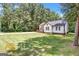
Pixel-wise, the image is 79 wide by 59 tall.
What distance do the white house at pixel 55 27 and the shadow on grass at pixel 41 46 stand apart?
0.05m

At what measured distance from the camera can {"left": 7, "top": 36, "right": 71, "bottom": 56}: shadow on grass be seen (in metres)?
1.32

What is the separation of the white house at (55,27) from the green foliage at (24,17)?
3cm

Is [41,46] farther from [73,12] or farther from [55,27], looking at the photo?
[73,12]

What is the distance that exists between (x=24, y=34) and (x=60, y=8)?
0.29 meters

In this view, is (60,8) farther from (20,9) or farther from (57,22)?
(20,9)

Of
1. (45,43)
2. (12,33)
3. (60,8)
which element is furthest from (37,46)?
(60,8)

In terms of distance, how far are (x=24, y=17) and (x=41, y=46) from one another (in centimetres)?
22

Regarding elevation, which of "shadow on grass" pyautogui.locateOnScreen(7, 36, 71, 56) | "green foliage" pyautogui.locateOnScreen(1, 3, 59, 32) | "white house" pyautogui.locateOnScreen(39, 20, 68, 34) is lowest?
"shadow on grass" pyautogui.locateOnScreen(7, 36, 71, 56)

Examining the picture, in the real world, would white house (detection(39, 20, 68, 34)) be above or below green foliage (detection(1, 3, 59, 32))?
below

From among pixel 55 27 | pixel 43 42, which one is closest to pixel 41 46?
pixel 43 42

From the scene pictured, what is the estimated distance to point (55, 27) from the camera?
1347 millimetres

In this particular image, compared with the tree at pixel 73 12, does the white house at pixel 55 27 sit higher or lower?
lower

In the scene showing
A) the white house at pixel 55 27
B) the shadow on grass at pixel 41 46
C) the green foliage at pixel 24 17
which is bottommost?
the shadow on grass at pixel 41 46

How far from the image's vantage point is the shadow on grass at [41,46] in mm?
1323
